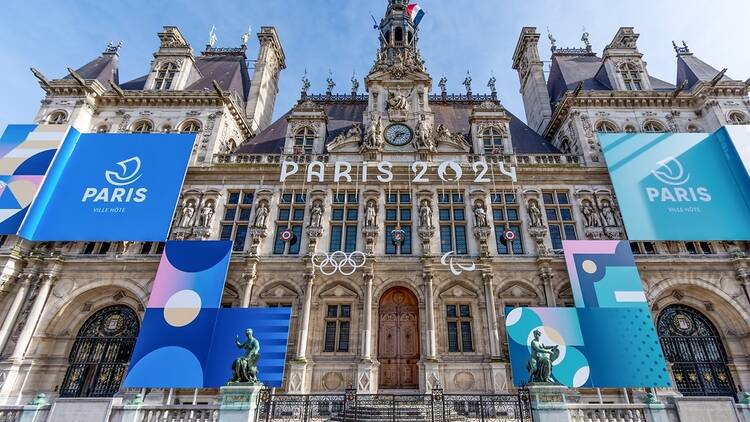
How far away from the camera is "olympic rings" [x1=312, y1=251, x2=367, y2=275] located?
1877cm

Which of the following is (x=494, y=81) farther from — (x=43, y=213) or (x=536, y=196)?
(x=43, y=213)

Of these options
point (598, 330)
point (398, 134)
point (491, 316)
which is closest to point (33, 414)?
point (491, 316)

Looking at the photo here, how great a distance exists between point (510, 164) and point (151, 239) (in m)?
20.1

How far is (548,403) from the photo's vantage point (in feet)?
35.6

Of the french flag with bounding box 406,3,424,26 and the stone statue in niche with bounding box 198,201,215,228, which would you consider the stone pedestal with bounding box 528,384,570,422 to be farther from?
the french flag with bounding box 406,3,424,26

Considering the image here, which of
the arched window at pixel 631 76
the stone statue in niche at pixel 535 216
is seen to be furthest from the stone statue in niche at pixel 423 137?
the arched window at pixel 631 76

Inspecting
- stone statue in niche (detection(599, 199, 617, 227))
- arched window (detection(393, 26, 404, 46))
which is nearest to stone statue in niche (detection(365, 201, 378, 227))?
stone statue in niche (detection(599, 199, 617, 227))

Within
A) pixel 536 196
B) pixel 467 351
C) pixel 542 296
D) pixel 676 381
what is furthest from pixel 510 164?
pixel 676 381

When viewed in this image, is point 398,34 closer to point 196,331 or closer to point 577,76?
point 577,76

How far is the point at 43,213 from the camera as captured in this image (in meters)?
19.3

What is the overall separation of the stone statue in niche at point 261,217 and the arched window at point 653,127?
958 inches

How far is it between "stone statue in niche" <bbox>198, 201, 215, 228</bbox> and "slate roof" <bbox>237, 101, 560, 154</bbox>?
5643 mm

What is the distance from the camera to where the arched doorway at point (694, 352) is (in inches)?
665

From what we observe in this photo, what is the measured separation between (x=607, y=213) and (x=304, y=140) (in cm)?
1857
